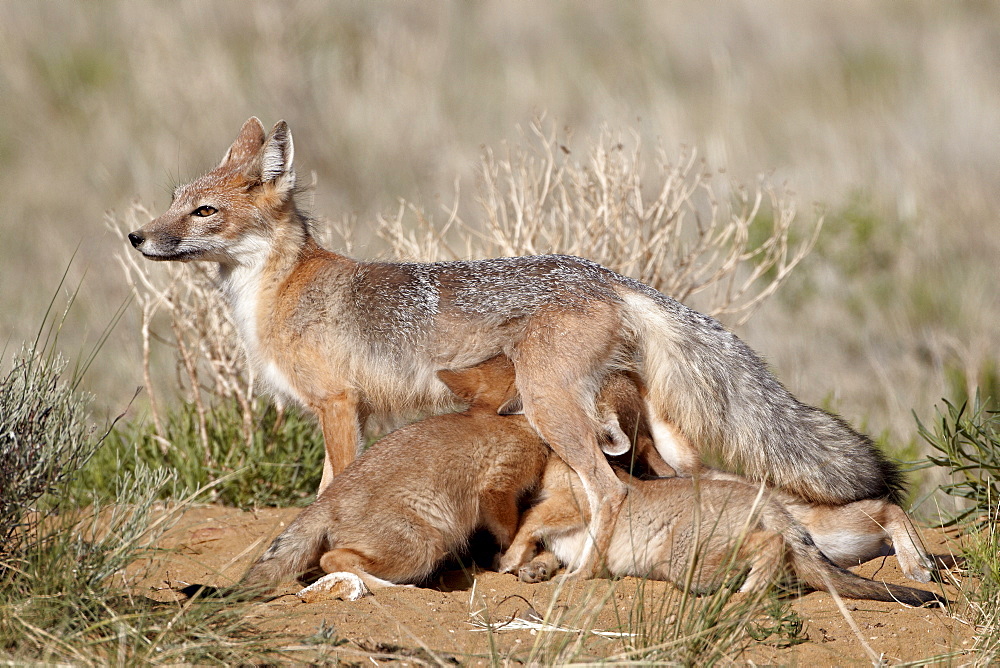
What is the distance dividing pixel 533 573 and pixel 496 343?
1.34m

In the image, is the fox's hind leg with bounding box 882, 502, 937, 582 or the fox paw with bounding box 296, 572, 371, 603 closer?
the fox paw with bounding box 296, 572, 371, 603

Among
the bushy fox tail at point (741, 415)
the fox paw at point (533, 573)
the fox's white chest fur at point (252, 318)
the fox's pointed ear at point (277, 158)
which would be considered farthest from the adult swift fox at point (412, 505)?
the fox's pointed ear at point (277, 158)

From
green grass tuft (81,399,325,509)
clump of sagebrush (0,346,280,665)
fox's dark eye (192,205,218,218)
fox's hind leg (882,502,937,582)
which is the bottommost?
green grass tuft (81,399,325,509)

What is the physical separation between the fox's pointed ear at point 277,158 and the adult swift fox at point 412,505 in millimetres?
1922

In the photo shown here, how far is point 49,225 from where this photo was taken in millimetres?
14852

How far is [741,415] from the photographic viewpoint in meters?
5.84

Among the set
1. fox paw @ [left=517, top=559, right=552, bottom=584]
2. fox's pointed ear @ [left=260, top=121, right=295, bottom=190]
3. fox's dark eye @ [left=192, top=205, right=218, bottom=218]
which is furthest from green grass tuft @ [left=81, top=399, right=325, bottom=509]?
fox paw @ [left=517, top=559, right=552, bottom=584]

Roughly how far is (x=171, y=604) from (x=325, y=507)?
3.23 ft

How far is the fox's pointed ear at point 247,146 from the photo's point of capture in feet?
21.7

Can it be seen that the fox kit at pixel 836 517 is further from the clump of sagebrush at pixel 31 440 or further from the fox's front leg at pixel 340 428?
the clump of sagebrush at pixel 31 440

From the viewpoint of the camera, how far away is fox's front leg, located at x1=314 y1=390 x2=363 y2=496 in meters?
5.99

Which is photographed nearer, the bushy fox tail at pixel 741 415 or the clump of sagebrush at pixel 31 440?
the clump of sagebrush at pixel 31 440

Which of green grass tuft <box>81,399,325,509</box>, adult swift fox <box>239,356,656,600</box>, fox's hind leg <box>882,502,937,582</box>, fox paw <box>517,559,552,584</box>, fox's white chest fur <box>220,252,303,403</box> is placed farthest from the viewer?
green grass tuft <box>81,399,325,509</box>

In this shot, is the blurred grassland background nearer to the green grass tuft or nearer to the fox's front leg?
the green grass tuft
